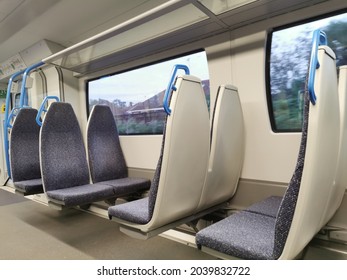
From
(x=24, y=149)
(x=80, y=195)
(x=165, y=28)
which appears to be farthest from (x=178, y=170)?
(x=24, y=149)

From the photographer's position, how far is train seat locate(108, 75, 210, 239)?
144 centimetres

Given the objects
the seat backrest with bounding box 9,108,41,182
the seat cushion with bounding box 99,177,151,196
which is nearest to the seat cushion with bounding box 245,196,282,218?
the seat cushion with bounding box 99,177,151,196

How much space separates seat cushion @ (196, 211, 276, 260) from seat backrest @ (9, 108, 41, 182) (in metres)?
2.85

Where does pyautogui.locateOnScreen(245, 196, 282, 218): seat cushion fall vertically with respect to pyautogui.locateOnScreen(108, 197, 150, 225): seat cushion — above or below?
above

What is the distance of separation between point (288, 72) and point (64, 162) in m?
2.34

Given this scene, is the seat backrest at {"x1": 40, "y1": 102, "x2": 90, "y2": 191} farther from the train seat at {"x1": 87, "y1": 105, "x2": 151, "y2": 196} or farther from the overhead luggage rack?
the overhead luggage rack

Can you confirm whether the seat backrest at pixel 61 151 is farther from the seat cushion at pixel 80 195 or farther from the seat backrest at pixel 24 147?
the seat backrest at pixel 24 147

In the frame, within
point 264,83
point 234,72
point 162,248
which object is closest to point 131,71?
point 234,72

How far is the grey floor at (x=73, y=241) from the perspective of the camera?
1.97 m

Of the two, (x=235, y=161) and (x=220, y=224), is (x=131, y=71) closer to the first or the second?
(x=235, y=161)

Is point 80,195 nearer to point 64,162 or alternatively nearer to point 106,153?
point 64,162

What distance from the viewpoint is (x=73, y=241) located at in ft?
7.50

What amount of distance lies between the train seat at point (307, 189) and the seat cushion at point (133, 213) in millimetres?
461

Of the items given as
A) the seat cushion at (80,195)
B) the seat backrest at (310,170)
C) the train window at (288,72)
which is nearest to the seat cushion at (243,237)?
the seat backrest at (310,170)
